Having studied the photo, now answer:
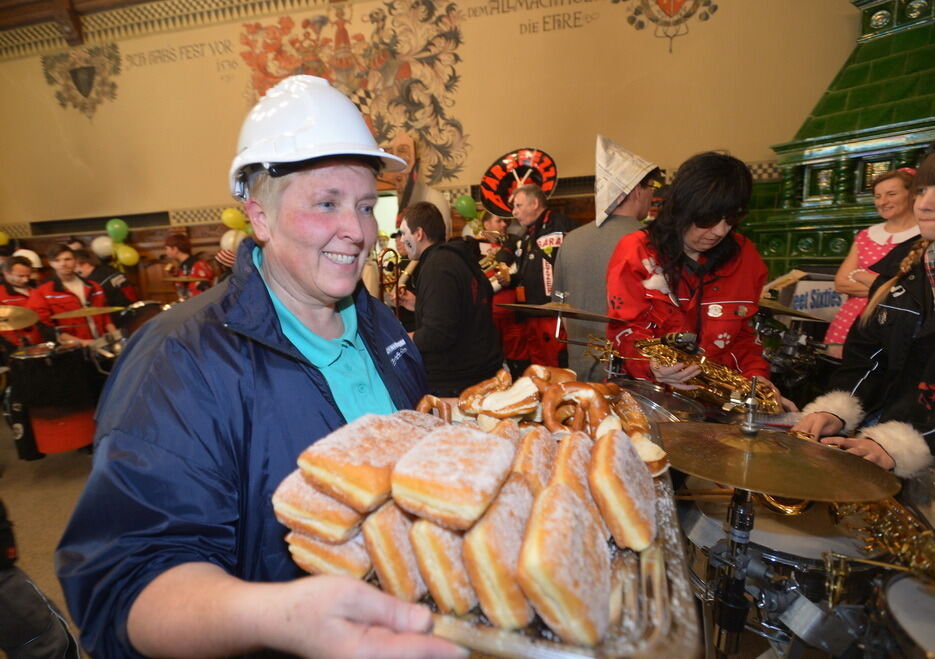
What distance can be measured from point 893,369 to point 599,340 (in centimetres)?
112

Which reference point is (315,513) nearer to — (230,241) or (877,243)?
(877,243)

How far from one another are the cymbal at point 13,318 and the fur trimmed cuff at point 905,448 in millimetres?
5842

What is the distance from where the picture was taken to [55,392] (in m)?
4.18

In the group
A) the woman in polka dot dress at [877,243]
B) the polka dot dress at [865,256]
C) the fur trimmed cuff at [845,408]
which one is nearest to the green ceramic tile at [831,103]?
the woman in polka dot dress at [877,243]

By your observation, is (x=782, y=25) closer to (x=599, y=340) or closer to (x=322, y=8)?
(x=599, y=340)

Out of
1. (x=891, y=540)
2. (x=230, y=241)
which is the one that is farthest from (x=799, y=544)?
(x=230, y=241)

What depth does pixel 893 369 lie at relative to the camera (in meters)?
1.75

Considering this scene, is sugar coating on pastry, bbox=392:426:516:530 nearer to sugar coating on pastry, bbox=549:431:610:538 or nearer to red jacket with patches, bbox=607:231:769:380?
sugar coating on pastry, bbox=549:431:610:538

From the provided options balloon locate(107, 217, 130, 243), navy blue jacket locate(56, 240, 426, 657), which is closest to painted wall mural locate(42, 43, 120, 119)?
balloon locate(107, 217, 130, 243)

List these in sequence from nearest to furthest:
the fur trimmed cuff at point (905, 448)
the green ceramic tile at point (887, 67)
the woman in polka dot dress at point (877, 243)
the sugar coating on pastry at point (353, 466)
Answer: the sugar coating on pastry at point (353, 466), the fur trimmed cuff at point (905, 448), the woman in polka dot dress at point (877, 243), the green ceramic tile at point (887, 67)

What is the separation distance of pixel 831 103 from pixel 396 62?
5620mm

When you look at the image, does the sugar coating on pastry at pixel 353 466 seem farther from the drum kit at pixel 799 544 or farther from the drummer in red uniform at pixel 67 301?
the drummer in red uniform at pixel 67 301

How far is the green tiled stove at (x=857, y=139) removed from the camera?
4.21m

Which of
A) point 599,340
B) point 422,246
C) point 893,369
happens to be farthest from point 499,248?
point 893,369
